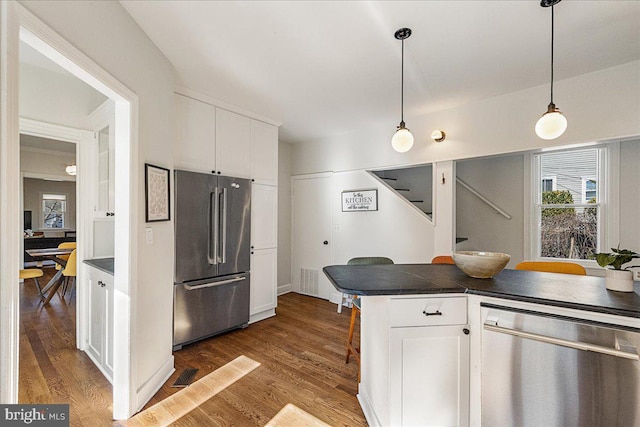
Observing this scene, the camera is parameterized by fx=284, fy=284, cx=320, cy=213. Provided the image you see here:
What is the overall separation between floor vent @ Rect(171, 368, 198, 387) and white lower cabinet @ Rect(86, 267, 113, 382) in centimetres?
51

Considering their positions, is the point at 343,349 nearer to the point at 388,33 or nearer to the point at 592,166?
the point at 388,33

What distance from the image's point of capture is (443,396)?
1.57m

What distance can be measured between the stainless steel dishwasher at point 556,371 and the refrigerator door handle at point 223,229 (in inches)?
99.1

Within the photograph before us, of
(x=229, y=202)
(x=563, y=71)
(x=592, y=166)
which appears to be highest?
(x=563, y=71)

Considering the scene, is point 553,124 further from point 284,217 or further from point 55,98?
point 55,98

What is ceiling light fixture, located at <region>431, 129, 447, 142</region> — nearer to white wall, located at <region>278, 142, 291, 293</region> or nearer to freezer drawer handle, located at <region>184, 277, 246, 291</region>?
white wall, located at <region>278, 142, 291, 293</region>

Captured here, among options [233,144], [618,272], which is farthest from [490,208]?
[233,144]

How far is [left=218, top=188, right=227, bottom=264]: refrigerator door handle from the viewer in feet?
10.2

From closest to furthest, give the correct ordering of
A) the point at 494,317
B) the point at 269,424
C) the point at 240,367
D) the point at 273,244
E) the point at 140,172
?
the point at 494,317, the point at 269,424, the point at 140,172, the point at 240,367, the point at 273,244

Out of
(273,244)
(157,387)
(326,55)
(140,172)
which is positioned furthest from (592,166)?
(157,387)

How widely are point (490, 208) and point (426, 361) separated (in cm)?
346

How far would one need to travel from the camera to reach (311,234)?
4848 mm

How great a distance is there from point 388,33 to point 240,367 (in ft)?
9.70

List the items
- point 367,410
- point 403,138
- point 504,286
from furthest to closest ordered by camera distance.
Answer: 1. point 403,138
2. point 367,410
3. point 504,286
